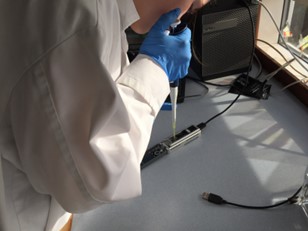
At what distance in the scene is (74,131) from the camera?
0.47m

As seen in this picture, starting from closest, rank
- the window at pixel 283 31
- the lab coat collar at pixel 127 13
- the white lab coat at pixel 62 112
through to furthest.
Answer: the white lab coat at pixel 62 112 < the lab coat collar at pixel 127 13 < the window at pixel 283 31

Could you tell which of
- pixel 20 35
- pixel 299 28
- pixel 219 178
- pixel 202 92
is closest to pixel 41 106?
pixel 20 35

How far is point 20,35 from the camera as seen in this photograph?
419mm

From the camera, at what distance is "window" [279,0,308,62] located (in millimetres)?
1194

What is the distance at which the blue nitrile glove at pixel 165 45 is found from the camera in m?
0.70

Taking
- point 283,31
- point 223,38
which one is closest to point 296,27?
point 283,31

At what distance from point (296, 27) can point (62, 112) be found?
109 cm

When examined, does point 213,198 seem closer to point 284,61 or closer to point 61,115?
point 61,115

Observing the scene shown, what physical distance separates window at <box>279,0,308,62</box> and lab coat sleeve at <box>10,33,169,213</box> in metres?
0.90

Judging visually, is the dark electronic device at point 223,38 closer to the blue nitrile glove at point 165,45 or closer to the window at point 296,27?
the window at point 296,27

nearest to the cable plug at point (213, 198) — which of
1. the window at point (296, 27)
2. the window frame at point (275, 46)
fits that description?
the window frame at point (275, 46)

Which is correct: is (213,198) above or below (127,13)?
below

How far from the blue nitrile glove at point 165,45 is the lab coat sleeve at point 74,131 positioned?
223mm

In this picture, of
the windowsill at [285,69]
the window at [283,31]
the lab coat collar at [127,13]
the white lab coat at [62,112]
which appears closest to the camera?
the white lab coat at [62,112]
